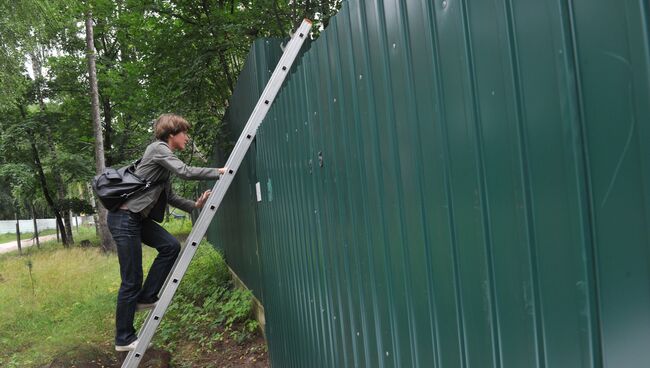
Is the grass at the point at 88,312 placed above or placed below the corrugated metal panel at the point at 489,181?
below

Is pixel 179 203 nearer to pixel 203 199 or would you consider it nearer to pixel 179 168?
pixel 203 199

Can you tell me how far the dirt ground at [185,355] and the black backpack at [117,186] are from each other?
1904mm

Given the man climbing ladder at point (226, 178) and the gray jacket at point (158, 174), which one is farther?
the gray jacket at point (158, 174)

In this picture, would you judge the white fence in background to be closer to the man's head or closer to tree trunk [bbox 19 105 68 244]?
tree trunk [bbox 19 105 68 244]

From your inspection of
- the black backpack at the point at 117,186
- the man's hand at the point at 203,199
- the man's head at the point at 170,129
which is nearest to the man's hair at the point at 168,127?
the man's head at the point at 170,129

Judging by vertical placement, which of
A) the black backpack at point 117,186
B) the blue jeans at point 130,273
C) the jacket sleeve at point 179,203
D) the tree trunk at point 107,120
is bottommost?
the blue jeans at point 130,273

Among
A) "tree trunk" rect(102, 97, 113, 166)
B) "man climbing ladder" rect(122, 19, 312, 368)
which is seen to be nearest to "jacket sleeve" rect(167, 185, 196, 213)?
"man climbing ladder" rect(122, 19, 312, 368)

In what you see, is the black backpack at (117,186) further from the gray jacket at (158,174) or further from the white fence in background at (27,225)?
the white fence in background at (27,225)

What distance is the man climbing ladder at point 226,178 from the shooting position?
3465 mm

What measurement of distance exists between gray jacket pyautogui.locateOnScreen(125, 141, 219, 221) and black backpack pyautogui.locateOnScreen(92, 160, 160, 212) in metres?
0.05

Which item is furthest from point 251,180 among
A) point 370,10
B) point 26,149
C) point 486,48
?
point 26,149

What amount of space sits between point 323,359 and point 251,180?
258cm

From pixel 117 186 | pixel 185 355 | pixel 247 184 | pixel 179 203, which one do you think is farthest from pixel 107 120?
pixel 117 186

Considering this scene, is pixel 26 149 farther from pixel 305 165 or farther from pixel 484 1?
pixel 484 1
